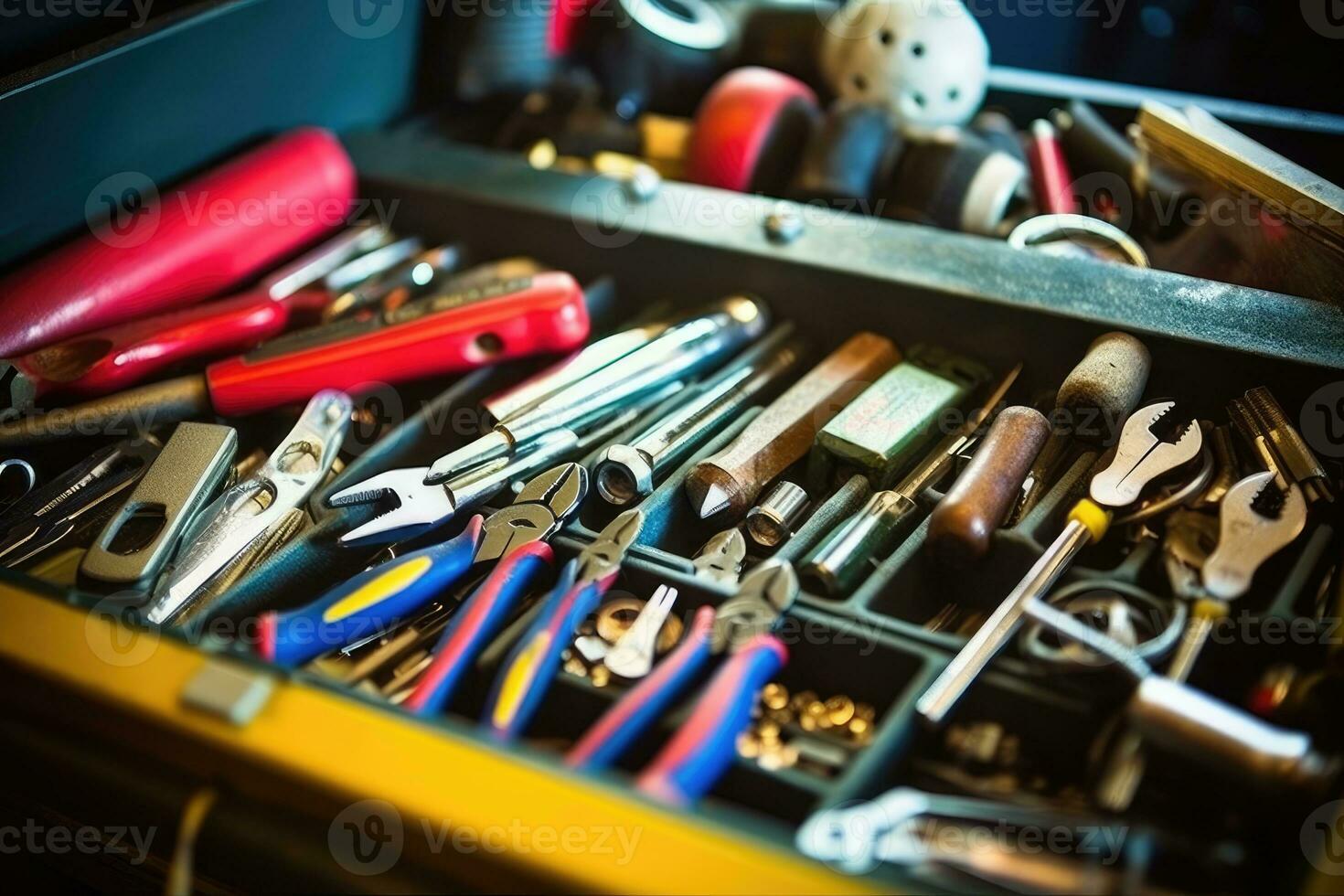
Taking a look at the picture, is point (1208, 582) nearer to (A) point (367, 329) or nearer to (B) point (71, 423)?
(A) point (367, 329)

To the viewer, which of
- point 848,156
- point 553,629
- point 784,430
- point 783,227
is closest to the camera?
point 553,629

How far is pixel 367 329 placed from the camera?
123 centimetres

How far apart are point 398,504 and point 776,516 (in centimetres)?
34

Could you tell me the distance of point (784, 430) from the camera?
1128 millimetres

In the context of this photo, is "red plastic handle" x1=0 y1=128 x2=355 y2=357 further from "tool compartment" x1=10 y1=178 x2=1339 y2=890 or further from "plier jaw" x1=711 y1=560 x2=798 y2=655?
"plier jaw" x1=711 y1=560 x2=798 y2=655

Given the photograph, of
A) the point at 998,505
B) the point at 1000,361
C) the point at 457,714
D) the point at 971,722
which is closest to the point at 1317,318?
the point at 1000,361

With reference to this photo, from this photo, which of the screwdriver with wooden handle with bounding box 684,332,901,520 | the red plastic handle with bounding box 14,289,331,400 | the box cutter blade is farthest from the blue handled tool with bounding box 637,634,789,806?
the red plastic handle with bounding box 14,289,331,400

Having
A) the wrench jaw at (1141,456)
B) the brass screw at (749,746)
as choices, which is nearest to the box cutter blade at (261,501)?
the brass screw at (749,746)

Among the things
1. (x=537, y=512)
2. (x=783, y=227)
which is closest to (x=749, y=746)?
(x=537, y=512)

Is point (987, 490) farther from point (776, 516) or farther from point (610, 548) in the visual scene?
point (610, 548)

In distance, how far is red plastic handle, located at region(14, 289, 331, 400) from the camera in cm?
117

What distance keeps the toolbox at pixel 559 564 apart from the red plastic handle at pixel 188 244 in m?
0.06

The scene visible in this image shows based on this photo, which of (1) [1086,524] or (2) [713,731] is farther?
(1) [1086,524]

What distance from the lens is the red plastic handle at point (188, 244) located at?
120cm
